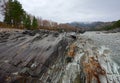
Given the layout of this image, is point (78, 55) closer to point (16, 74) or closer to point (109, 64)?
point (109, 64)

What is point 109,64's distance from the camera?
12.0 meters

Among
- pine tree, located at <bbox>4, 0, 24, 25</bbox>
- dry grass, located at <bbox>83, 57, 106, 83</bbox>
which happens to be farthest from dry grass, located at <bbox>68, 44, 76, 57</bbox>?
pine tree, located at <bbox>4, 0, 24, 25</bbox>

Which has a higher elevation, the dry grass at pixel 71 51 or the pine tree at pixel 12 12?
the pine tree at pixel 12 12

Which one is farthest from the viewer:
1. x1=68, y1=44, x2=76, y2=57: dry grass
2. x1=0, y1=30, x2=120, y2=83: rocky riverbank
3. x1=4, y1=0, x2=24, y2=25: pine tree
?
x1=4, y1=0, x2=24, y2=25: pine tree

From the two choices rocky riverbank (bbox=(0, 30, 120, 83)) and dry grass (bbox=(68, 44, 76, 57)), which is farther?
dry grass (bbox=(68, 44, 76, 57))

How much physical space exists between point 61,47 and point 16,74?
5.33 m

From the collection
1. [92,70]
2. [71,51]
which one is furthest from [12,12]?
[92,70]

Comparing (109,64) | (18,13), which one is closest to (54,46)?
(109,64)

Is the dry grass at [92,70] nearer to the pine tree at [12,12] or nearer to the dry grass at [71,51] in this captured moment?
the dry grass at [71,51]

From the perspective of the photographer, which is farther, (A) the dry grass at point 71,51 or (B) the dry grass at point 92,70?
(A) the dry grass at point 71,51

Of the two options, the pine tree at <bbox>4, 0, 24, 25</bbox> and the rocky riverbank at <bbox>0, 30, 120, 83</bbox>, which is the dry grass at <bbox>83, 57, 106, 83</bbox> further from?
the pine tree at <bbox>4, 0, 24, 25</bbox>

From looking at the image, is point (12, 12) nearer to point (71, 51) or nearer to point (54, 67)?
point (71, 51)

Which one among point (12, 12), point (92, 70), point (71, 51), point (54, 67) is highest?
point (12, 12)

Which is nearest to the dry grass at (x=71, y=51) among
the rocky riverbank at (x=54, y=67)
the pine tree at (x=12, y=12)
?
the rocky riverbank at (x=54, y=67)
